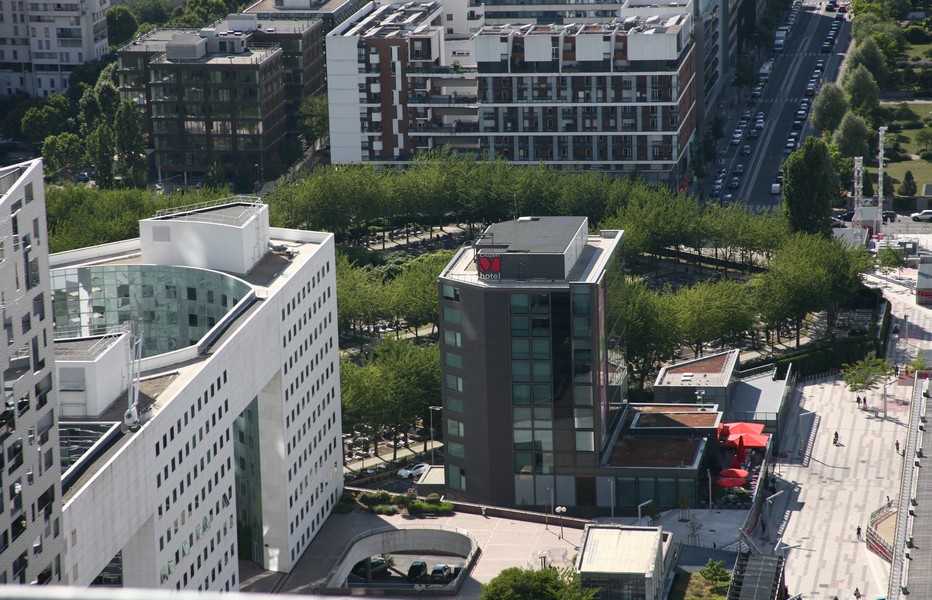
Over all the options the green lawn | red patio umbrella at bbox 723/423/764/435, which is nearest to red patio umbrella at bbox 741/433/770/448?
red patio umbrella at bbox 723/423/764/435

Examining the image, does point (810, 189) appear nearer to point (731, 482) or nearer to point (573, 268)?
point (731, 482)

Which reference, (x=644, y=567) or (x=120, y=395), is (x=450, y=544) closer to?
(x=644, y=567)

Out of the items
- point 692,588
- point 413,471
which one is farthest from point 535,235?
point 692,588

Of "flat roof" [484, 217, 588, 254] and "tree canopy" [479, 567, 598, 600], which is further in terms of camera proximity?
"flat roof" [484, 217, 588, 254]

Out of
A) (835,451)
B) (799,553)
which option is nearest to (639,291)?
(835,451)

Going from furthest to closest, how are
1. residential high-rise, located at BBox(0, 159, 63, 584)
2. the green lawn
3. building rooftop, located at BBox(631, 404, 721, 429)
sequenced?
building rooftop, located at BBox(631, 404, 721, 429) → the green lawn → residential high-rise, located at BBox(0, 159, 63, 584)

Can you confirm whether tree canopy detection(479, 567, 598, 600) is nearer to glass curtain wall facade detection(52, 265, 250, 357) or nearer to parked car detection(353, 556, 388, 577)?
parked car detection(353, 556, 388, 577)

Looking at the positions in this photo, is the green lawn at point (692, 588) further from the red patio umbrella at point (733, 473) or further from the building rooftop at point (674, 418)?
the building rooftop at point (674, 418)
